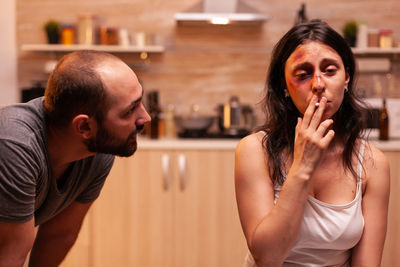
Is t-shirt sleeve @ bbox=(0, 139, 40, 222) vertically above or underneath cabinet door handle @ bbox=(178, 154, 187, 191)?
above

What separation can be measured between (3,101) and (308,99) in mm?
2706

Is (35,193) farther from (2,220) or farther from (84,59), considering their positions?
(84,59)

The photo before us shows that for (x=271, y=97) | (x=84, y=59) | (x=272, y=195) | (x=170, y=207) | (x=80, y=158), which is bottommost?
(x=170, y=207)

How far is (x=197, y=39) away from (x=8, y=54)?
4.43 ft

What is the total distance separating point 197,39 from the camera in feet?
11.4

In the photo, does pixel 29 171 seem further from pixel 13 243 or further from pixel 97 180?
pixel 97 180

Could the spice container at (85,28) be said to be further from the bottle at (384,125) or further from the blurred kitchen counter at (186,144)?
the bottle at (384,125)

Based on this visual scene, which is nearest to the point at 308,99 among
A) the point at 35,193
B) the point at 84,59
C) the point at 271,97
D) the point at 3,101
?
the point at 271,97

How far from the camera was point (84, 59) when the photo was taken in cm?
128

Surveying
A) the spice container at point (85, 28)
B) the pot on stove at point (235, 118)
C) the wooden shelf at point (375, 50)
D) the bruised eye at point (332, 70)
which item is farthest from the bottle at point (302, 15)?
the bruised eye at point (332, 70)

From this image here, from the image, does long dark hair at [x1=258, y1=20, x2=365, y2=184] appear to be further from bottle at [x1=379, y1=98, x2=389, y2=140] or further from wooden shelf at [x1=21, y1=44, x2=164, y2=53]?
wooden shelf at [x1=21, y1=44, x2=164, y2=53]

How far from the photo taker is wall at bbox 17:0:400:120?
3.44 metres

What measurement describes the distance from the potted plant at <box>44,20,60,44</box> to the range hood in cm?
84

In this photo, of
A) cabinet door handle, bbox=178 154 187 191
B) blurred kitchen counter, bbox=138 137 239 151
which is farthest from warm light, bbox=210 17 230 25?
cabinet door handle, bbox=178 154 187 191
